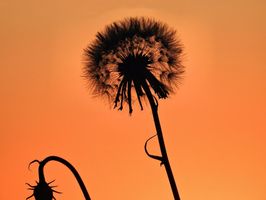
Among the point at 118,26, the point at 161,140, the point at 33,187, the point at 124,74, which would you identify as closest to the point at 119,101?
the point at 124,74

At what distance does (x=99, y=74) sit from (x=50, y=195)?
10.5 ft

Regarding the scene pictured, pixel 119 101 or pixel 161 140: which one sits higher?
pixel 119 101

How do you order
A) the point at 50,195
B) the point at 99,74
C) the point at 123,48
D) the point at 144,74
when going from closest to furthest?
1. the point at 50,195
2. the point at 144,74
3. the point at 123,48
4. the point at 99,74

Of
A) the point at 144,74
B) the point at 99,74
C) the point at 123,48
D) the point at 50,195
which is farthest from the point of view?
the point at 99,74

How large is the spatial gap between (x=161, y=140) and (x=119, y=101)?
217cm

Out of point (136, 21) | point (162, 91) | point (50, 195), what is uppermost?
point (136, 21)

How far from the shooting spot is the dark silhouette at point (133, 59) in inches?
233

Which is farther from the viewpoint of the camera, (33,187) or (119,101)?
(119,101)

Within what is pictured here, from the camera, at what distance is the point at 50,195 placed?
3.99 m

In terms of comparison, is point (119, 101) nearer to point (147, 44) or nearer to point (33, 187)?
point (147, 44)

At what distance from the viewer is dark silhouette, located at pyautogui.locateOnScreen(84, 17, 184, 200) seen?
591cm

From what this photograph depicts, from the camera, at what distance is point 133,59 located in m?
6.20

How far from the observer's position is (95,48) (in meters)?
6.70

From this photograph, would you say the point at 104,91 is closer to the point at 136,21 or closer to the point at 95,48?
the point at 95,48
